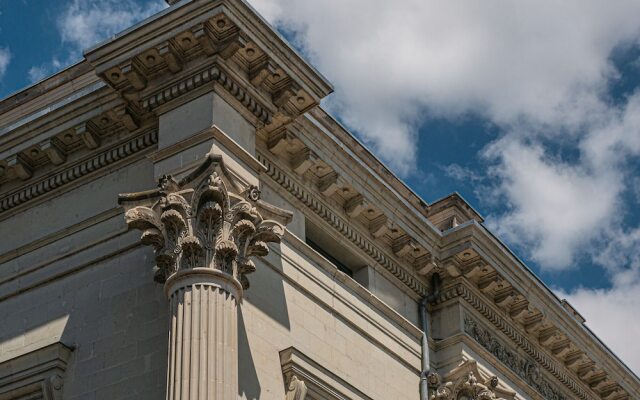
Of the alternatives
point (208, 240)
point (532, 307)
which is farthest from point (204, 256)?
point (532, 307)

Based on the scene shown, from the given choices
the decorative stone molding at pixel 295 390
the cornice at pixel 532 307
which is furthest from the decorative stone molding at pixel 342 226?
the decorative stone molding at pixel 295 390

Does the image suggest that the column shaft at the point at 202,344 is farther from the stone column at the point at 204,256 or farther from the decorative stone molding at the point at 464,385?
the decorative stone molding at the point at 464,385

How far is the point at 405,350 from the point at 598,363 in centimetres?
807

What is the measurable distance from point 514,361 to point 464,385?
122 inches

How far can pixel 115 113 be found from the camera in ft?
70.2

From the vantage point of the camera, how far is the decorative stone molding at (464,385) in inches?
960

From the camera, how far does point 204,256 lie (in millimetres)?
18344

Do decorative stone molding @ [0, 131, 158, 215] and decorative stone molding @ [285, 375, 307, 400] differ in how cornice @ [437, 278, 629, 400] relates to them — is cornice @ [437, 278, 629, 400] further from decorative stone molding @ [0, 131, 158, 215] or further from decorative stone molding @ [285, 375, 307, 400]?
decorative stone molding @ [0, 131, 158, 215]

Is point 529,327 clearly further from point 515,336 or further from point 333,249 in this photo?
point 333,249

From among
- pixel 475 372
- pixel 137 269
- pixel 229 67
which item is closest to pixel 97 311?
pixel 137 269

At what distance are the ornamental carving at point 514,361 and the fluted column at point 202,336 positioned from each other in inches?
345

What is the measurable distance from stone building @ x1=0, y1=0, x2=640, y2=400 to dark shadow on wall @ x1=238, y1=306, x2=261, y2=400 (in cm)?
3

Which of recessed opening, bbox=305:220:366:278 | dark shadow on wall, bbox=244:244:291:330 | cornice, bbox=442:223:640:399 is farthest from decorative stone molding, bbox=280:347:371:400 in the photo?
cornice, bbox=442:223:640:399

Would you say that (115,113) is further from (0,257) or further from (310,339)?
(310,339)
